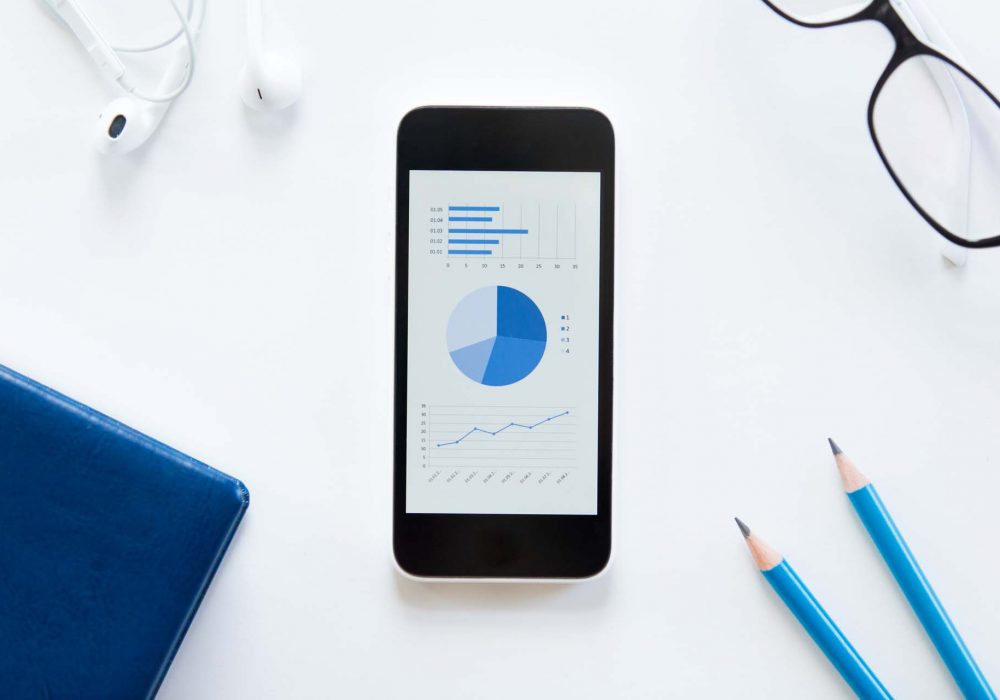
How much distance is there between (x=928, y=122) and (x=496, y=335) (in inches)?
11.1

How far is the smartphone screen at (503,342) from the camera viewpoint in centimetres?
43

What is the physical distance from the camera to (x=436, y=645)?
1.44 ft

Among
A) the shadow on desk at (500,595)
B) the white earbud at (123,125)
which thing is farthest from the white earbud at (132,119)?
the shadow on desk at (500,595)

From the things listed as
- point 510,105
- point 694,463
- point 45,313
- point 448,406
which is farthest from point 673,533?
point 45,313

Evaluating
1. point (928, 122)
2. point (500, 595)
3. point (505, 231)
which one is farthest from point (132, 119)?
point (928, 122)

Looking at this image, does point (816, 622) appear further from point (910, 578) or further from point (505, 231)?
point (505, 231)

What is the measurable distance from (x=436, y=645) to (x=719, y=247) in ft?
0.91

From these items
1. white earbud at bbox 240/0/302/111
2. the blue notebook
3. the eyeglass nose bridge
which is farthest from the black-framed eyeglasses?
the blue notebook

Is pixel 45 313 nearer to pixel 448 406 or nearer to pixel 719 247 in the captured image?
pixel 448 406

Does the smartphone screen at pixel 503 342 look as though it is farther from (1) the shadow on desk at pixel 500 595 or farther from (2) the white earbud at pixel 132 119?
(2) the white earbud at pixel 132 119

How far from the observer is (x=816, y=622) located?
42 cm

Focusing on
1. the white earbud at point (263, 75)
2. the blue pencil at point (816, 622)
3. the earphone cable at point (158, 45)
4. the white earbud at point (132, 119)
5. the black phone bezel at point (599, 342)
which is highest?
the earphone cable at point (158, 45)

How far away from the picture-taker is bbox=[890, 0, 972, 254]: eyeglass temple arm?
0.44 meters

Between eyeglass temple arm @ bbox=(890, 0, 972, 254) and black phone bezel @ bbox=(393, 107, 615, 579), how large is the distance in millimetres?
184
